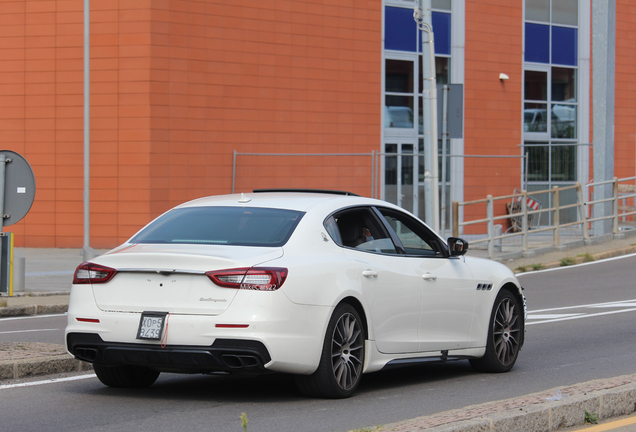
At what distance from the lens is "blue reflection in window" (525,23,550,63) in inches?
1259

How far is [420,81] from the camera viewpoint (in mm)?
29375

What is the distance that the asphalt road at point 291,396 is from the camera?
6.05m

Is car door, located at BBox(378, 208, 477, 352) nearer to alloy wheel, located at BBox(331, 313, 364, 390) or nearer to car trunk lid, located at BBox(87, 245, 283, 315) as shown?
alloy wheel, located at BBox(331, 313, 364, 390)

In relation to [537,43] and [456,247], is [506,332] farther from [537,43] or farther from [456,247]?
[537,43]

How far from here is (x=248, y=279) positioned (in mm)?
6234

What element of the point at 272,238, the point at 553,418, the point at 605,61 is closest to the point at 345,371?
the point at 272,238

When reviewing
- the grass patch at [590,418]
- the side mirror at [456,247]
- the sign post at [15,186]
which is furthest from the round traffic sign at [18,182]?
the grass patch at [590,418]

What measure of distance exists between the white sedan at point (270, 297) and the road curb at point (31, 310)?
21.5ft

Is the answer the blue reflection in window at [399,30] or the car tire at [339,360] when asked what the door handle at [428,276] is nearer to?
the car tire at [339,360]

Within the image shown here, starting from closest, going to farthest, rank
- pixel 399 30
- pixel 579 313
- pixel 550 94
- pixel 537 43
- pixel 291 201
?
pixel 291 201 < pixel 579 313 < pixel 399 30 < pixel 537 43 < pixel 550 94

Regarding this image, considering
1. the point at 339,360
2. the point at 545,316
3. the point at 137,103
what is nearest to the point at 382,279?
the point at 339,360

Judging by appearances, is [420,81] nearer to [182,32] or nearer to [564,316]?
[182,32]

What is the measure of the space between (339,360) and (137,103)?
18452 millimetres

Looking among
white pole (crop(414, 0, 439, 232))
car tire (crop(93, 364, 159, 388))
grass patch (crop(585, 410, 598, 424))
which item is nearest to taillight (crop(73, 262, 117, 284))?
car tire (crop(93, 364, 159, 388))
